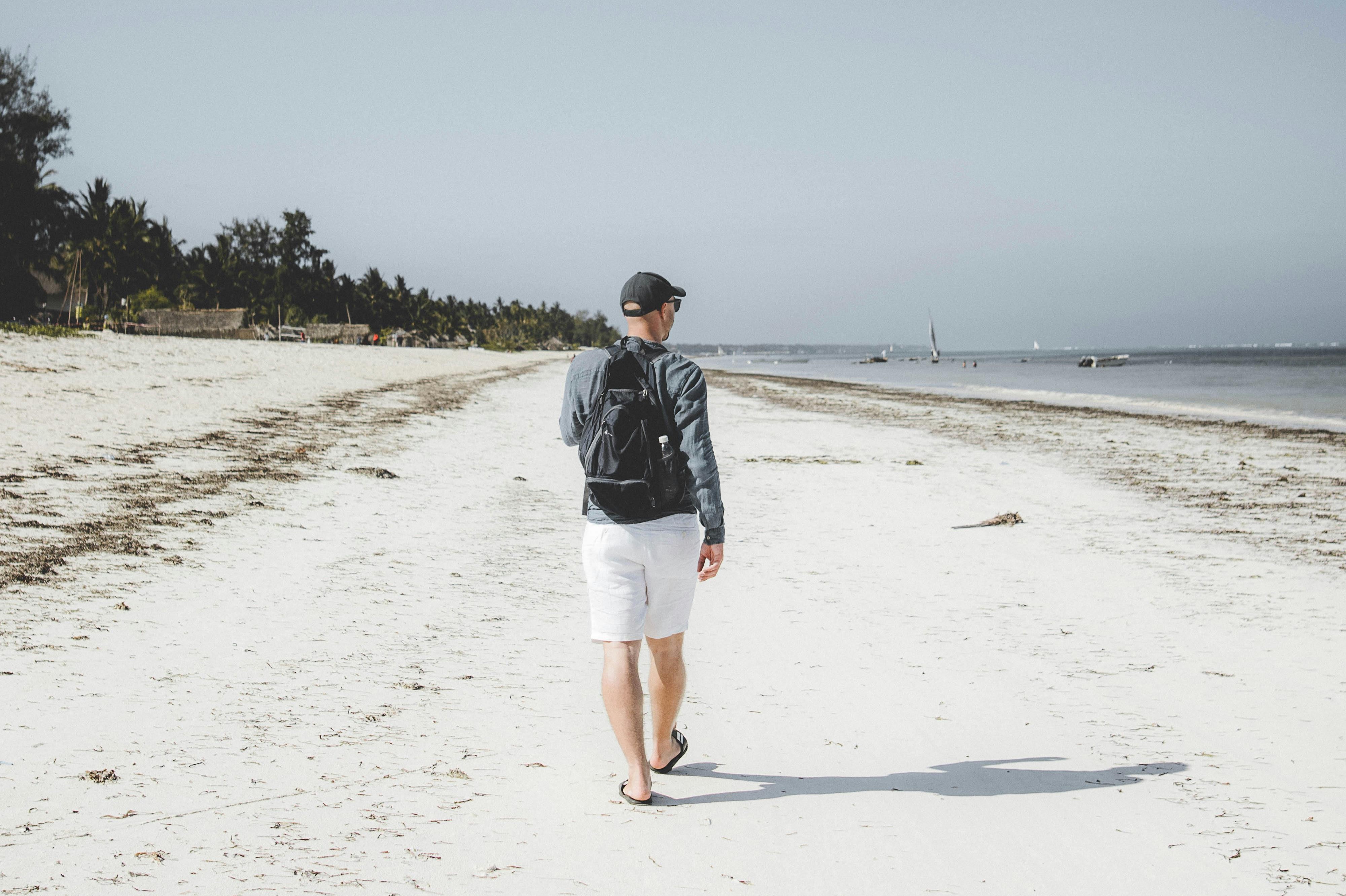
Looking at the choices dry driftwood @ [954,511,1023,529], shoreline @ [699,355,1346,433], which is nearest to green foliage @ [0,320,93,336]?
dry driftwood @ [954,511,1023,529]

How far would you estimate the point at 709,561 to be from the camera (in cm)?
289

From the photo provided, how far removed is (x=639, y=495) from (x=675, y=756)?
1068mm

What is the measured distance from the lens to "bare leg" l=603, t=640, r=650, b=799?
2.73 metres

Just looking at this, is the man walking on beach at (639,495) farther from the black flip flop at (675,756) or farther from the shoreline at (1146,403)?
the shoreline at (1146,403)

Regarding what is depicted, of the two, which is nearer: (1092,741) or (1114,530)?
(1092,741)

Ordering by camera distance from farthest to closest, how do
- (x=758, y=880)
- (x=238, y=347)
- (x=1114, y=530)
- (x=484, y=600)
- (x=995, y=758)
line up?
(x=238, y=347), (x=1114, y=530), (x=484, y=600), (x=995, y=758), (x=758, y=880)

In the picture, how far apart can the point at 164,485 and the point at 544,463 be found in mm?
4522

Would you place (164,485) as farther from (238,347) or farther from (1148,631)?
(238,347)

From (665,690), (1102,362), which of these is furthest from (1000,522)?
(1102,362)

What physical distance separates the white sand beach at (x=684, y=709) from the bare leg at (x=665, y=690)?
12cm

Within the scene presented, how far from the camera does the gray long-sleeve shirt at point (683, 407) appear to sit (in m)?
2.66

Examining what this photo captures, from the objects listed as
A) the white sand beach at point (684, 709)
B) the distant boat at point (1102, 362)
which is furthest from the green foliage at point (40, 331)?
the distant boat at point (1102, 362)

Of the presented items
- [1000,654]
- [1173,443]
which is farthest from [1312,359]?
[1000,654]

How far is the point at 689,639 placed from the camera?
457 centimetres
